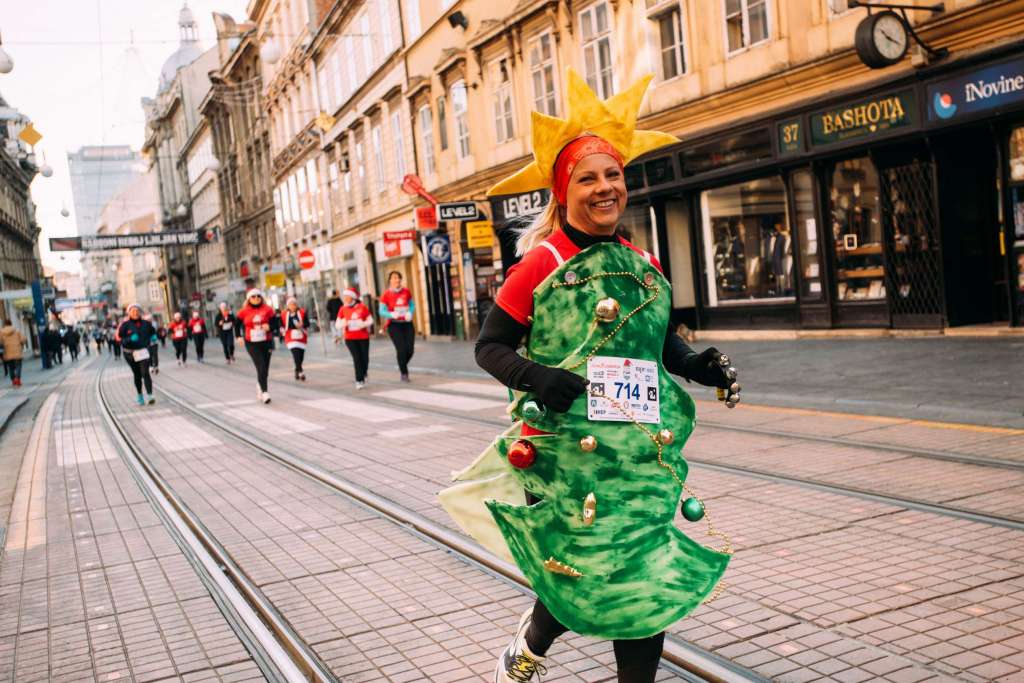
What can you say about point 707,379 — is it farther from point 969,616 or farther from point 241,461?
point 241,461

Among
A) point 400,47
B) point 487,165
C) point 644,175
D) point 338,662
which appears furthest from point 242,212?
point 338,662

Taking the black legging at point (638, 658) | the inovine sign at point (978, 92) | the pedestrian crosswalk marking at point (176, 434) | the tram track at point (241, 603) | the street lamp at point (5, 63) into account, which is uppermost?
the street lamp at point (5, 63)

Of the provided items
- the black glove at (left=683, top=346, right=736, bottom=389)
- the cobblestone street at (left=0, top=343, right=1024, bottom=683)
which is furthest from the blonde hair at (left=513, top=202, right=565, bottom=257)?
the cobblestone street at (left=0, top=343, right=1024, bottom=683)

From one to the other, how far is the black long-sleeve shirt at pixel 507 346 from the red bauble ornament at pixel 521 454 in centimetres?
Answer: 16

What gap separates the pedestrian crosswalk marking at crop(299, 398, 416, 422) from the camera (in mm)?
11956

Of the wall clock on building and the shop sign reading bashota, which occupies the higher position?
the wall clock on building

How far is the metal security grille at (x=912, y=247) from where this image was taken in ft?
44.5

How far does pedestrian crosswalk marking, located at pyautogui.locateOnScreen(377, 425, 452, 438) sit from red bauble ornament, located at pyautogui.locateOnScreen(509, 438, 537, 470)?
24.8 ft

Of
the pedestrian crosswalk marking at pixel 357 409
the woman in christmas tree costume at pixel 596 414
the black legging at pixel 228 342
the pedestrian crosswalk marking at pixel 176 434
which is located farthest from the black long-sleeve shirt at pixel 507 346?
the black legging at pixel 228 342

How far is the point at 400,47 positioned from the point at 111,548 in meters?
26.8

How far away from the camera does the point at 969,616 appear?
12.6 feet

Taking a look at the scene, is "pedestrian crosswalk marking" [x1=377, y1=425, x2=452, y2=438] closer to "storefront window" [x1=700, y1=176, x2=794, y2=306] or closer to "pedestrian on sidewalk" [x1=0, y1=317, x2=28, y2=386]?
"storefront window" [x1=700, y1=176, x2=794, y2=306]

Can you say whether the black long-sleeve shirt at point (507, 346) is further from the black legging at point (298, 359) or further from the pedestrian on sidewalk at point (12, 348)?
the pedestrian on sidewalk at point (12, 348)

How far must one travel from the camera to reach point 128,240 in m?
56.8
